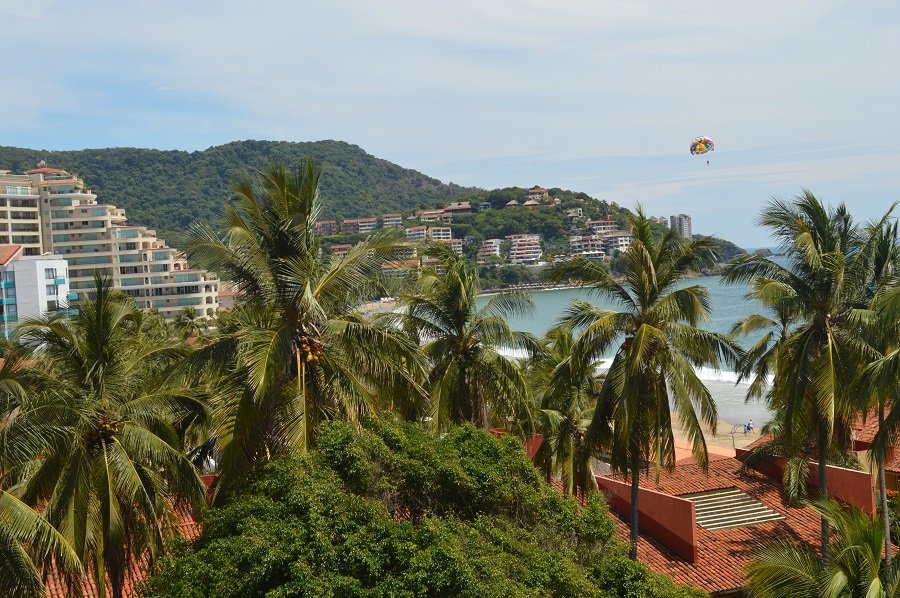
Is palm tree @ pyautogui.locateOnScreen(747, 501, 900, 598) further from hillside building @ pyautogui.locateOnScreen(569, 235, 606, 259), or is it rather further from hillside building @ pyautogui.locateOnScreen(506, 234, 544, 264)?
hillside building @ pyautogui.locateOnScreen(506, 234, 544, 264)

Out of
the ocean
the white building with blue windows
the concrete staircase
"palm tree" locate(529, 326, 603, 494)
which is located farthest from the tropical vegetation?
the white building with blue windows

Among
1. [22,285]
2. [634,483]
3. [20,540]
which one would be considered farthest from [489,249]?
[20,540]

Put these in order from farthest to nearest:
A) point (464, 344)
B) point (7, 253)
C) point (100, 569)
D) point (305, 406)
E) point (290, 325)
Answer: point (7, 253) < point (464, 344) < point (100, 569) < point (290, 325) < point (305, 406)

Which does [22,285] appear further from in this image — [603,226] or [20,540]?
[603,226]

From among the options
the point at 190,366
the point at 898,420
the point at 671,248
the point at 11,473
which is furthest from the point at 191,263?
the point at 898,420

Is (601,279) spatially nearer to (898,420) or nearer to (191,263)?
(898,420)
